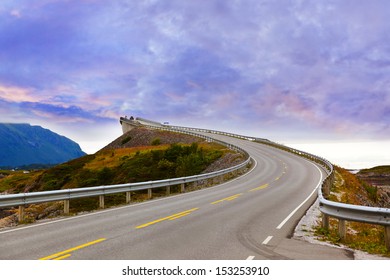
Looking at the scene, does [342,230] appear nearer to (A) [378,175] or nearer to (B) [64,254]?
(B) [64,254]

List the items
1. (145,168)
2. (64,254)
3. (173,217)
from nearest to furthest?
1. (64,254)
2. (173,217)
3. (145,168)

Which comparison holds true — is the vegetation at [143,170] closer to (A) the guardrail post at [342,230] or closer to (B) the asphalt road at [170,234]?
(B) the asphalt road at [170,234]

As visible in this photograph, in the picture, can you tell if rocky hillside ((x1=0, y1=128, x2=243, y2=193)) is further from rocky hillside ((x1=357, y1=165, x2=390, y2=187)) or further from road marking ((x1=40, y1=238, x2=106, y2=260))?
rocky hillside ((x1=357, y1=165, x2=390, y2=187))

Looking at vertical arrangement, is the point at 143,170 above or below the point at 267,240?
above

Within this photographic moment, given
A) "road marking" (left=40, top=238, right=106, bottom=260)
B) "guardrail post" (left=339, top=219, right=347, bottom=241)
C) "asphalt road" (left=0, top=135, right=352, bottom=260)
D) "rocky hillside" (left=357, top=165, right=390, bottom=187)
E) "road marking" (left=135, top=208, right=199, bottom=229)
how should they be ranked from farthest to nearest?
1. "rocky hillside" (left=357, top=165, right=390, bottom=187)
2. "road marking" (left=135, top=208, right=199, bottom=229)
3. "guardrail post" (left=339, top=219, right=347, bottom=241)
4. "asphalt road" (left=0, top=135, right=352, bottom=260)
5. "road marking" (left=40, top=238, right=106, bottom=260)

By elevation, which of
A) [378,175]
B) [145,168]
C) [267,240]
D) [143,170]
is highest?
[145,168]

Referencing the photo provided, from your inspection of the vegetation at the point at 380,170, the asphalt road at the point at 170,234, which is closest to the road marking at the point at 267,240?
the asphalt road at the point at 170,234

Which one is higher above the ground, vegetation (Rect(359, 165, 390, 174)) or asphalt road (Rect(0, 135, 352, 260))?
vegetation (Rect(359, 165, 390, 174))

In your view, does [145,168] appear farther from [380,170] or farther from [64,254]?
[380,170]

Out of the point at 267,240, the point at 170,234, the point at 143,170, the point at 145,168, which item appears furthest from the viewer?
the point at 145,168

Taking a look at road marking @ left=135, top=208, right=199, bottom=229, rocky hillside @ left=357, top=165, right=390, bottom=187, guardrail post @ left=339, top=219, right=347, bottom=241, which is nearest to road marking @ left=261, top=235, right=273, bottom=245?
guardrail post @ left=339, top=219, right=347, bottom=241

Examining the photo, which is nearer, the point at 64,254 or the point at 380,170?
the point at 64,254

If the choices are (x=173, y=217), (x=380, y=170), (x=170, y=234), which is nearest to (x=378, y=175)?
(x=380, y=170)

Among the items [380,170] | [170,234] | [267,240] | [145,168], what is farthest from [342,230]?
[380,170]
